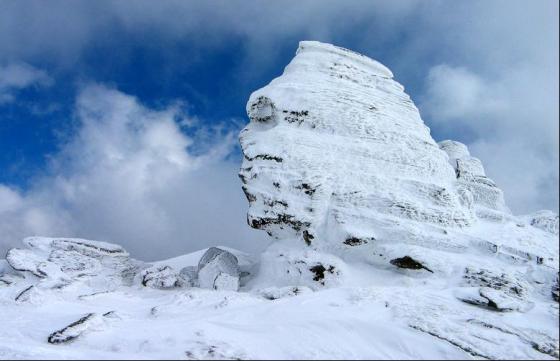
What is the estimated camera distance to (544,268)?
1573cm

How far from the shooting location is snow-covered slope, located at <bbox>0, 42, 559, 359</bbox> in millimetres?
10578

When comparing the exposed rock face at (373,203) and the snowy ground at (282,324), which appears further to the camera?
the exposed rock face at (373,203)

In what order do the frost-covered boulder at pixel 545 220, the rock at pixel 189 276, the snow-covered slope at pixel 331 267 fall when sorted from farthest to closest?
the frost-covered boulder at pixel 545 220
the rock at pixel 189 276
the snow-covered slope at pixel 331 267

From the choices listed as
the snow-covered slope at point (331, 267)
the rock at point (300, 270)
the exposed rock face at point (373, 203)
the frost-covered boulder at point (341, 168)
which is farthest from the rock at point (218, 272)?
the frost-covered boulder at point (341, 168)

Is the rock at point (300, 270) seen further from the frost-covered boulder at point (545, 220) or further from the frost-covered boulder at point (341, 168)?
the frost-covered boulder at point (545, 220)

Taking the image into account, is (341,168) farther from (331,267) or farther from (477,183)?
(477,183)

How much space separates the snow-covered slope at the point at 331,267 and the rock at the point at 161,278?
0.07m

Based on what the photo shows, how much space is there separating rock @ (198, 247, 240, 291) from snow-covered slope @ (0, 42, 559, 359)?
72 millimetres

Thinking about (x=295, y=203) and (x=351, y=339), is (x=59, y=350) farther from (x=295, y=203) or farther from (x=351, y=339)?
(x=295, y=203)

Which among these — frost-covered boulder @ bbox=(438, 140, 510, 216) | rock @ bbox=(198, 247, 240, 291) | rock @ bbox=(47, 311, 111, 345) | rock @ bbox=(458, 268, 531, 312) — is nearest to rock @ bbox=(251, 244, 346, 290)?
rock @ bbox=(198, 247, 240, 291)

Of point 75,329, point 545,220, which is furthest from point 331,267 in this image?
point 545,220

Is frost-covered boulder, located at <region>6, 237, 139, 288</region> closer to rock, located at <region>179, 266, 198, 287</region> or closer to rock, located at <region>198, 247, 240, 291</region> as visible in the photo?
rock, located at <region>179, 266, 198, 287</region>

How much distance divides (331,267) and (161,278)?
7859 mm

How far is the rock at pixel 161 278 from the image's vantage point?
19.2 m
